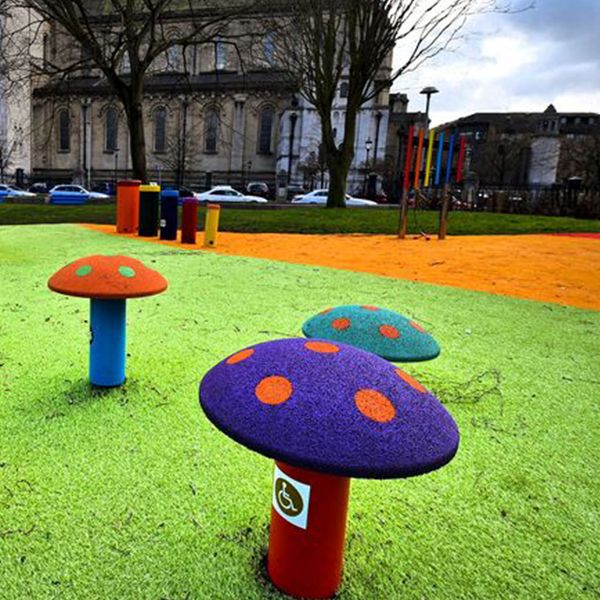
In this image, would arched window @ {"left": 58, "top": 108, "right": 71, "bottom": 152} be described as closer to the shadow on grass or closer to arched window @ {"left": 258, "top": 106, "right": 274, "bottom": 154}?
arched window @ {"left": 258, "top": 106, "right": 274, "bottom": 154}

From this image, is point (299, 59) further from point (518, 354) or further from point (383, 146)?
point (383, 146)

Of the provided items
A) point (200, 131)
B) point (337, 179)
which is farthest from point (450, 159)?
point (200, 131)

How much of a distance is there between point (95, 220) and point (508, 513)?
44.4 feet

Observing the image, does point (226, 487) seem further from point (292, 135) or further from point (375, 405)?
point (292, 135)

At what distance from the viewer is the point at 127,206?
36.5 ft

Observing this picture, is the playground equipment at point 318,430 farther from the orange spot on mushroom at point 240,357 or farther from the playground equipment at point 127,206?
the playground equipment at point 127,206

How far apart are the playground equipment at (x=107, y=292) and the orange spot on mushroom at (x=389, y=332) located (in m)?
1.08

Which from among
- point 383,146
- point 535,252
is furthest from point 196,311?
point 383,146

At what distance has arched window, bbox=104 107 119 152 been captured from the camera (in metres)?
57.1

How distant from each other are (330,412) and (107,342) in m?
1.85

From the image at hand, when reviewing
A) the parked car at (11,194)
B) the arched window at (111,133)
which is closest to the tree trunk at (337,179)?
the parked car at (11,194)

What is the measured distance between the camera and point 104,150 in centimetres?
5741

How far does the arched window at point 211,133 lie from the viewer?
56719 millimetres

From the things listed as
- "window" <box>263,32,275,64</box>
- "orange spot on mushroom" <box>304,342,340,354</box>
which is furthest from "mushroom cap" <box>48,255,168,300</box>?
"window" <box>263,32,275,64</box>
